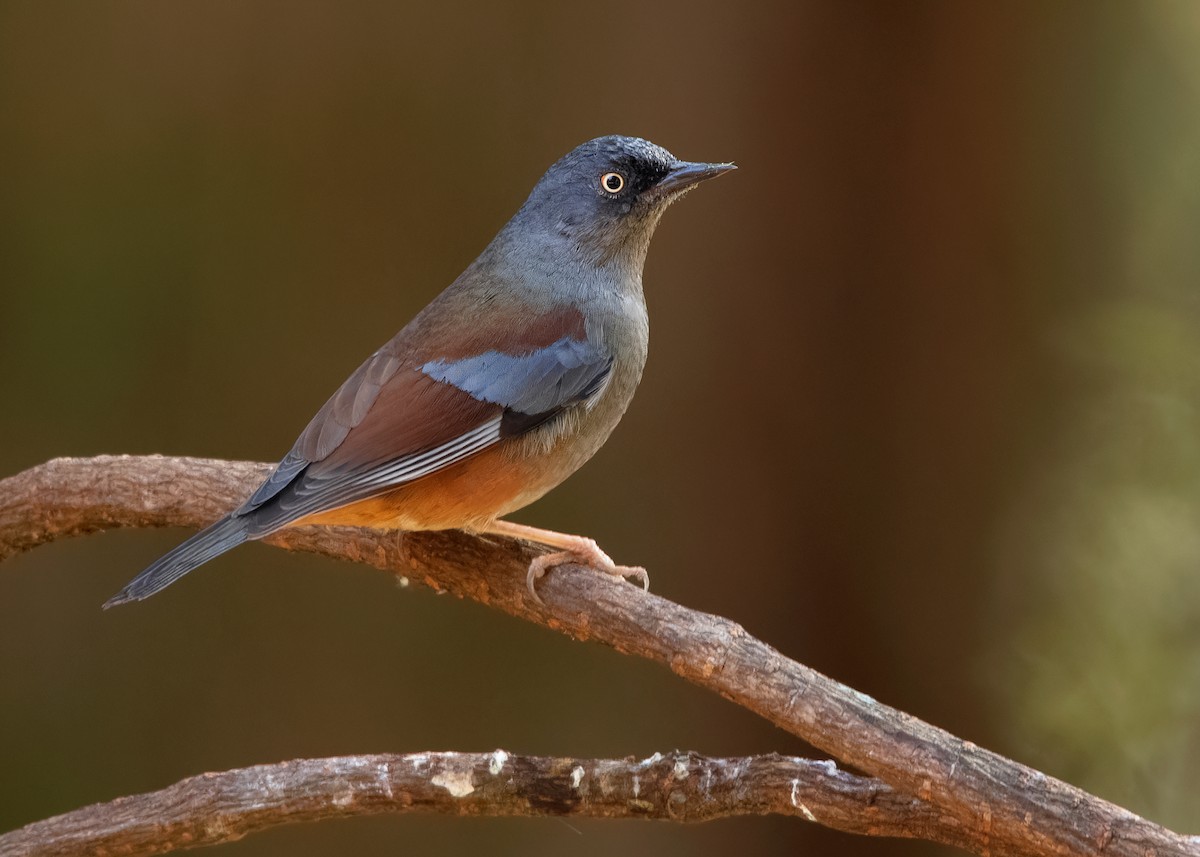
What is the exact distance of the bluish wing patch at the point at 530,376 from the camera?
304 cm

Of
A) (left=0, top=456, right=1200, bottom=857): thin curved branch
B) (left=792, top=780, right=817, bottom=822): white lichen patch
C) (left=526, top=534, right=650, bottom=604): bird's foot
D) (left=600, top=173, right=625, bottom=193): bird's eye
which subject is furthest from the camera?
(left=600, top=173, right=625, bottom=193): bird's eye

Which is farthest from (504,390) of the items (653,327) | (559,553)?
(653,327)

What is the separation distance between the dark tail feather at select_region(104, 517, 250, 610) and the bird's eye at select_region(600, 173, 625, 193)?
1.33 m

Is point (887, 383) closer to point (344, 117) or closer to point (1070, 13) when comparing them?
point (1070, 13)

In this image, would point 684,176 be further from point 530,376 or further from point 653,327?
point 653,327

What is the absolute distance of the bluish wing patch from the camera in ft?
9.96

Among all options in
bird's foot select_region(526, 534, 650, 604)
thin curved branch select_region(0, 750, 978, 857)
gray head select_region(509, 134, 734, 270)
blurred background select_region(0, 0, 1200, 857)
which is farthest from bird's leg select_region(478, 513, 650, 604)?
blurred background select_region(0, 0, 1200, 857)

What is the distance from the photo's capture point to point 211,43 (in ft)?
15.7

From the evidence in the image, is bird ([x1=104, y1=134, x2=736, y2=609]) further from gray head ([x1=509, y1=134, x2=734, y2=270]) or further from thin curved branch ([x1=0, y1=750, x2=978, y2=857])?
thin curved branch ([x1=0, y1=750, x2=978, y2=857])

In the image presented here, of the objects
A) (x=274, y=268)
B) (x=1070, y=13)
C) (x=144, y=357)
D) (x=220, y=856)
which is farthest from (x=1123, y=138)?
(x=220, y=856)

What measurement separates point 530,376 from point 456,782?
98 cm

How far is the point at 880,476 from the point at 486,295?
Result: 2.24 meters

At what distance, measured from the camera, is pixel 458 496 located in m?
2.97

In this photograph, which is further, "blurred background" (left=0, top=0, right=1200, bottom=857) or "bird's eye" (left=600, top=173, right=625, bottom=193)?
"blurred background" (left=0, top=0, right=1200, bottom=857)
